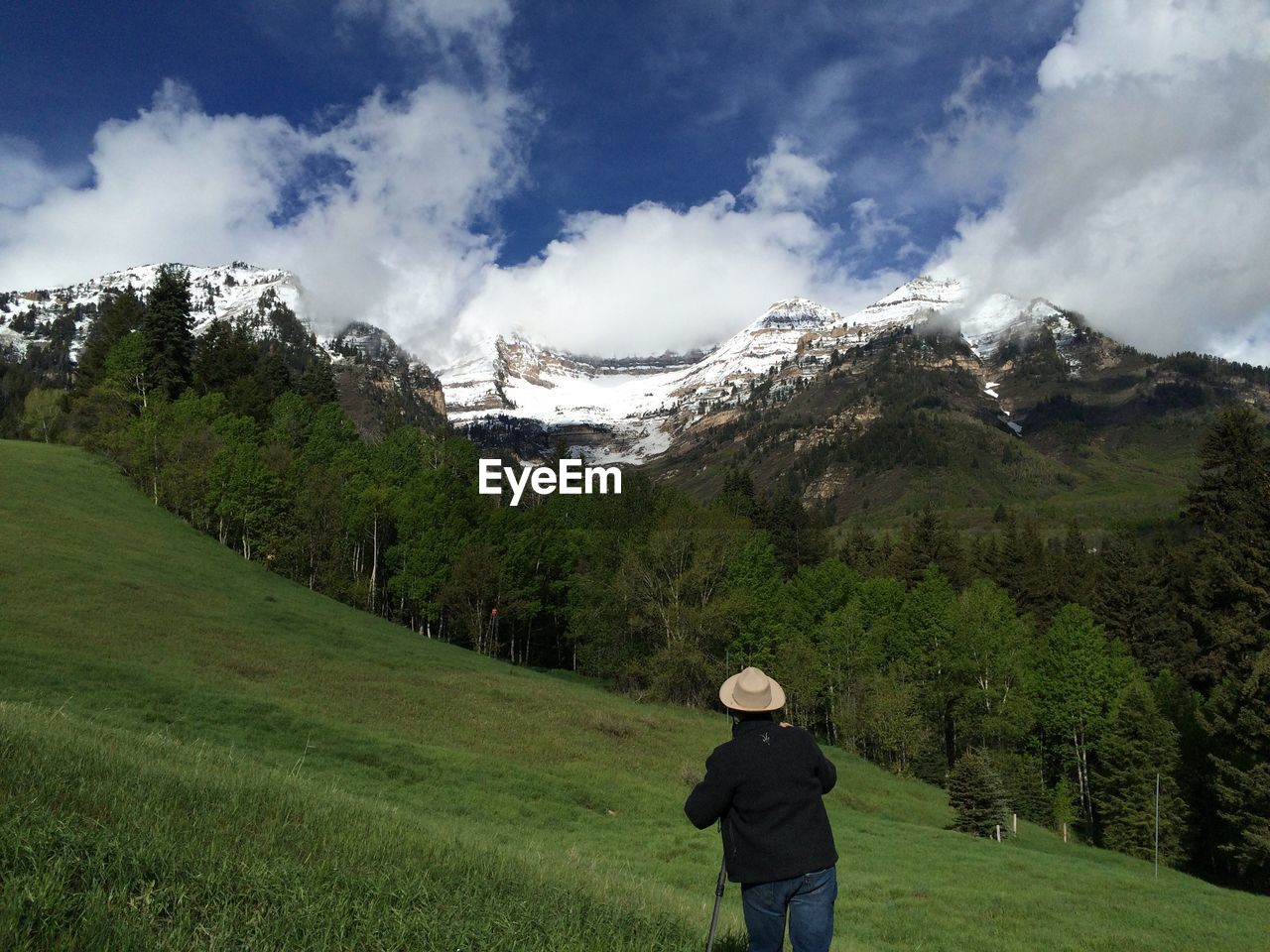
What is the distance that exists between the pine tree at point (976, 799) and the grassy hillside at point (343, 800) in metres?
2.09

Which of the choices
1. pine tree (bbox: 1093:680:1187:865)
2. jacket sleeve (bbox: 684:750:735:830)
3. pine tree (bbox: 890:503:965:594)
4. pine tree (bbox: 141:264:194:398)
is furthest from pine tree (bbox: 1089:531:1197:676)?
pine tree (bbox: 141:264:194:398)

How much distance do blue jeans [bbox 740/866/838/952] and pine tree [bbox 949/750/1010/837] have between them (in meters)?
45.2

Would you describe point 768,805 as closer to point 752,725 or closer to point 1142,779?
point 752,725

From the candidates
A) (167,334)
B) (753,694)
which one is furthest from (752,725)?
(167,334)

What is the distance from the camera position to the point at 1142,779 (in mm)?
55000

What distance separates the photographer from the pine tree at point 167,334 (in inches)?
3349

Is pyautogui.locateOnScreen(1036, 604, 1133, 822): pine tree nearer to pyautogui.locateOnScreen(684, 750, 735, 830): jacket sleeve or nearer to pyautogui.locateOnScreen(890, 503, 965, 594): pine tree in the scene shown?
pyautogui.locateOnScreen(890, 503, 965, 594): pine tree

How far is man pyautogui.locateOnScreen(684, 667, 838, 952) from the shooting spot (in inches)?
247

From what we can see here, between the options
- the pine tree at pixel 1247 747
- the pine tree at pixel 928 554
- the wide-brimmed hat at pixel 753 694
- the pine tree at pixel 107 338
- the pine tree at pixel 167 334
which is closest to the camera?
the wide-brimmed hat at pixel 753 694

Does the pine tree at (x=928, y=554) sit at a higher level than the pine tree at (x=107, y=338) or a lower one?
lower

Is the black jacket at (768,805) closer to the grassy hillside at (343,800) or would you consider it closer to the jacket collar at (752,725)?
the jacket collar at (752,725)

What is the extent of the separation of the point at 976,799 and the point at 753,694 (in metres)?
47.1

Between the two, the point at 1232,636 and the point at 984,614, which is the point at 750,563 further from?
the point at 1232,636

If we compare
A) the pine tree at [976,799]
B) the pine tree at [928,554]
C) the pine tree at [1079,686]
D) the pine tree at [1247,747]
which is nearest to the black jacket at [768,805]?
the pine tree at [1247,747]
